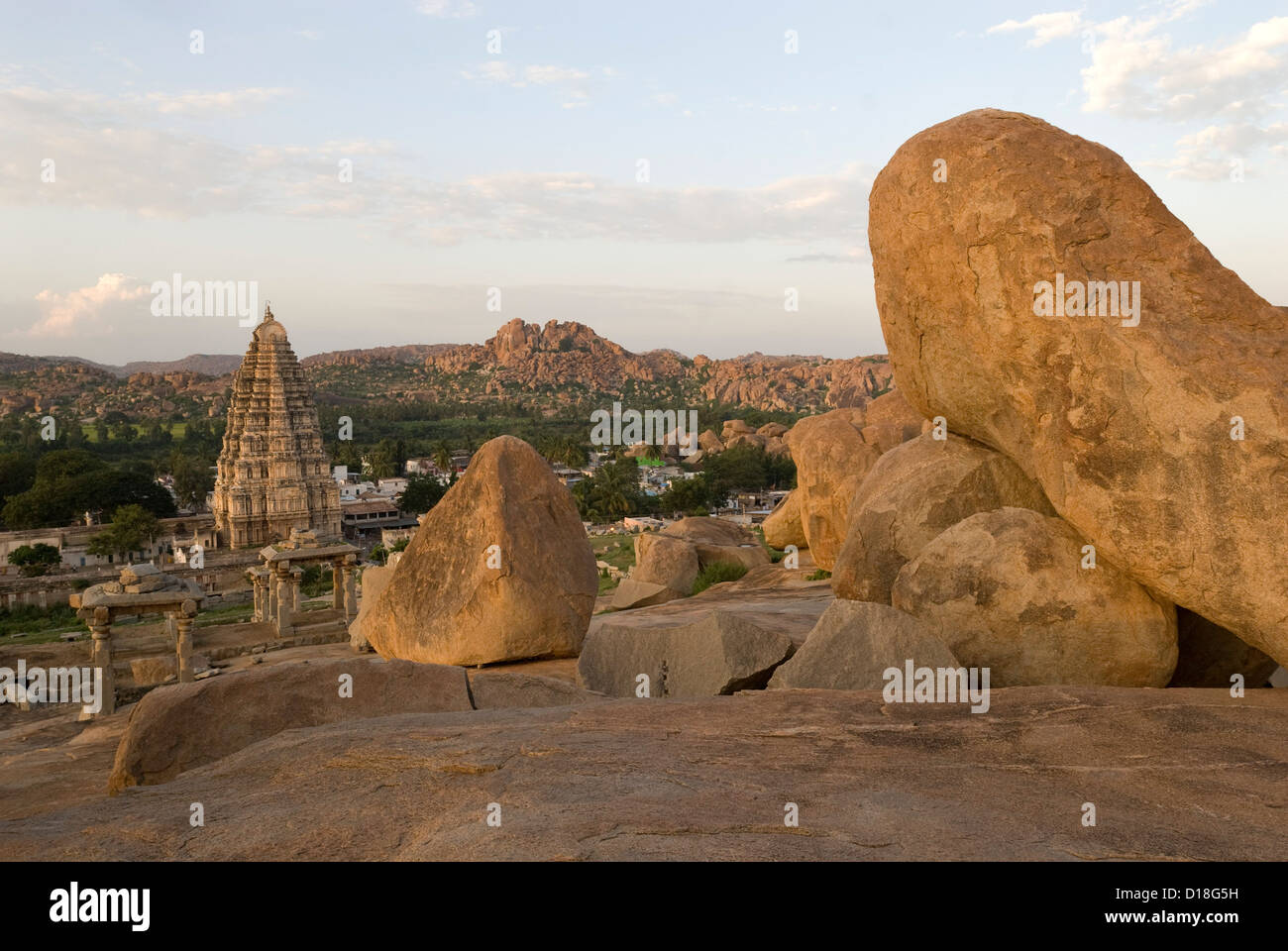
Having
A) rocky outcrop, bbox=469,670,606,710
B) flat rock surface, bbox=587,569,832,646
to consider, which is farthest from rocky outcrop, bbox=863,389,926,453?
rocky outcrop, bbox=469,670,606,710

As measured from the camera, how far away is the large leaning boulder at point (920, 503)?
8.66 m

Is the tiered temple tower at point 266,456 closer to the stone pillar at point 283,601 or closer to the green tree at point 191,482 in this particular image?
the green tree at point 191,482

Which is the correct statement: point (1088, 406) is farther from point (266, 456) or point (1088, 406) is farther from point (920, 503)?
point (266, 456)

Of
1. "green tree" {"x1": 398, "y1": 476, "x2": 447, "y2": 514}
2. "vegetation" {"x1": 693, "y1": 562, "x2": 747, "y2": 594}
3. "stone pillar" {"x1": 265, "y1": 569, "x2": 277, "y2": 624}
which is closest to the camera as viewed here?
"vegetation" {"x1": 693, "y1": 562, "x2": 747, "y2": 594}

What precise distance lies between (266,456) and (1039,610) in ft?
191

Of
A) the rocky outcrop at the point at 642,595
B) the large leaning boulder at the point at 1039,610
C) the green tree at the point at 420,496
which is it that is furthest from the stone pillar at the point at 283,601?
the green tree at the point at 420,496

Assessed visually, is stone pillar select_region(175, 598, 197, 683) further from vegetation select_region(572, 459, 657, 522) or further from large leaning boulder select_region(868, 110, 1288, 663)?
vegetation select_region(572, 459, 657, 522)

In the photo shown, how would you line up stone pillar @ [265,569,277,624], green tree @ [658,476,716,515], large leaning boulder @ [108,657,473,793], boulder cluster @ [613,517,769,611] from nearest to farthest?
1. large leaning boulder @ [108,657,473,793]
2. boulder cluster @ [613,517,769,611]
3. stone pillar @ [265,569,277,624]
4. green tree @ [658,476,716,515]

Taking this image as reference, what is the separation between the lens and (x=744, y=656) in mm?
7371

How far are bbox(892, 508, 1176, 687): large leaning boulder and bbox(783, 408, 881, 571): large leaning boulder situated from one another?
9.34 meters

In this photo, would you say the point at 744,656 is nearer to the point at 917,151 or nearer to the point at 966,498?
the point at 966,498

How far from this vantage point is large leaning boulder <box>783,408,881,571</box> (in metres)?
17.1
